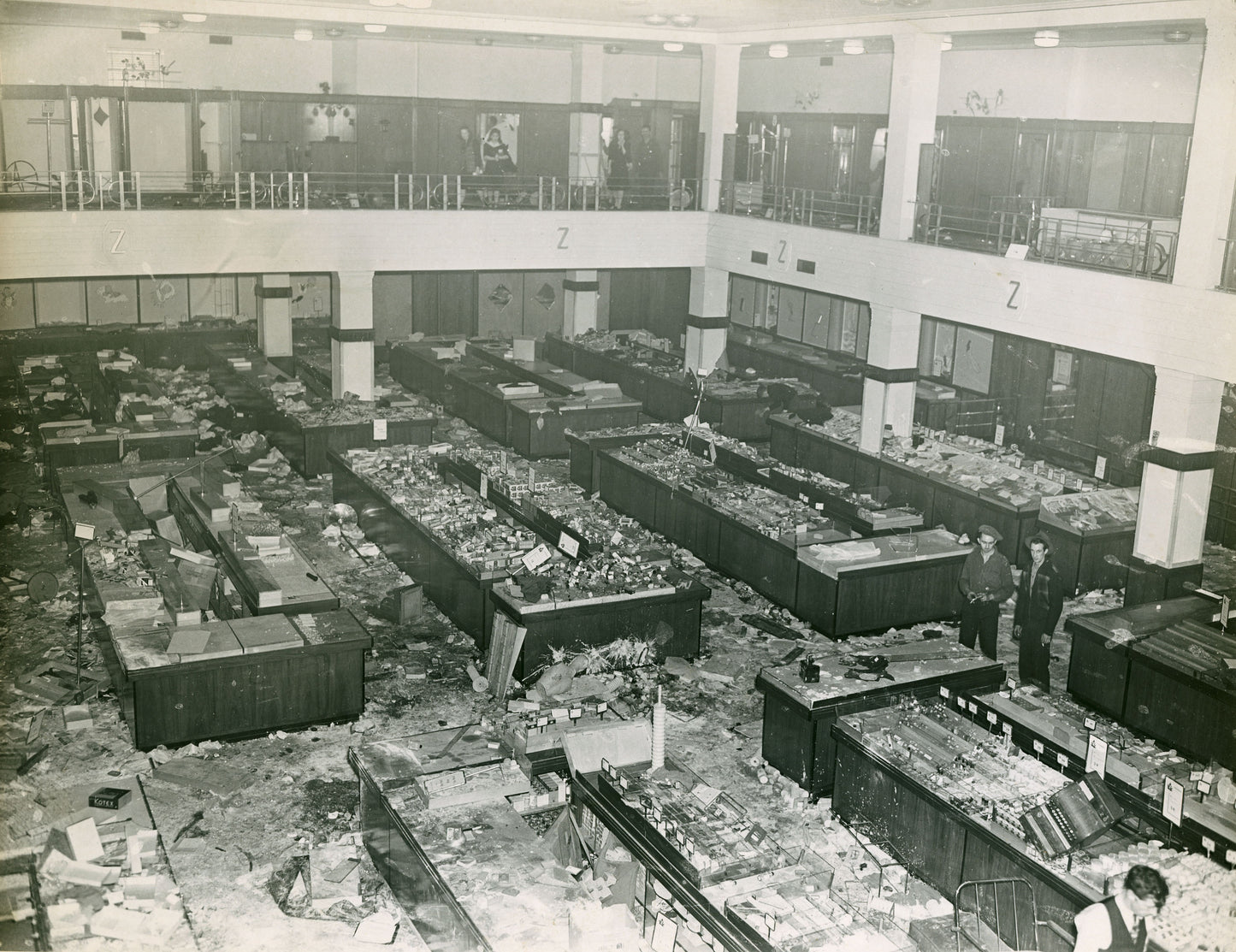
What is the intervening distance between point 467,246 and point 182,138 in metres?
8.66

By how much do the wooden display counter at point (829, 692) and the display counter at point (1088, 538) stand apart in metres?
4.90

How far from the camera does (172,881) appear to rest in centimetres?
871

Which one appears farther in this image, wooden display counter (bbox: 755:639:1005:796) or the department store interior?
wooden display counter (bbox: 755:639:1005:796)

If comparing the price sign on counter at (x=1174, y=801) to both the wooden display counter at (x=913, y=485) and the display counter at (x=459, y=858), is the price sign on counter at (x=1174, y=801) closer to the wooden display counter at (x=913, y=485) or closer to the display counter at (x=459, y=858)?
the display counter at (x=459, y=858)

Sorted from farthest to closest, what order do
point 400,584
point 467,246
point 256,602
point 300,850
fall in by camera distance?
point 467,246 → point 400,584 → point 256,602 → point 300,850

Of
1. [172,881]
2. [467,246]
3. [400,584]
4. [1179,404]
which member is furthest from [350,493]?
[1179,404]

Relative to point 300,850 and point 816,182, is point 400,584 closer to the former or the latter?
point 300,850

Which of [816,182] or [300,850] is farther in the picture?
[816,182]

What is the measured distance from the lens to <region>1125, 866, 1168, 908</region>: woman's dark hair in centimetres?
627

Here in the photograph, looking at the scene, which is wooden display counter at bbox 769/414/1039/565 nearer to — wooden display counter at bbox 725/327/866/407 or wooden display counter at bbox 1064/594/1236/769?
wooden display counter at bbox 1064/594/1236/769

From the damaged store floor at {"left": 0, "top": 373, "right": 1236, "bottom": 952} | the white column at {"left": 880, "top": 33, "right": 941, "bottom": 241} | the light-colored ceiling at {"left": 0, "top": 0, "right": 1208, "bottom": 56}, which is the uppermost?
the light-colored ceiling at {"left": 0, "top": 0, "right": 1208, "bottom": 56}

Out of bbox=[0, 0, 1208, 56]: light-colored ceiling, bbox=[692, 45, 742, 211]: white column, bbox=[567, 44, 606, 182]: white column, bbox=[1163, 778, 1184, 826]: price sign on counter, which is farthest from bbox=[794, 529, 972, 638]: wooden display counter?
bbox=[567, 44, 606, 182]: white column

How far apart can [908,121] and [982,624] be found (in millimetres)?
7763

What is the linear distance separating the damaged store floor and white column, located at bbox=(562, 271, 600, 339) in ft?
38.2
